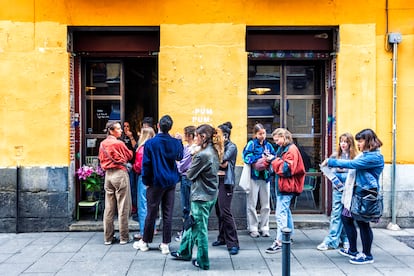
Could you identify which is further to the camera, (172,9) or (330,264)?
(172,9)

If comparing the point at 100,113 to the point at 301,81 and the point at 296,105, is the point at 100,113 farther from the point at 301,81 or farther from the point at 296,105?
the point at 301,81

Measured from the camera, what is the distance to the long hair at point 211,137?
6.07 meters

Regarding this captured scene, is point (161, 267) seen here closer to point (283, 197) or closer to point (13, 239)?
point (283, 197)

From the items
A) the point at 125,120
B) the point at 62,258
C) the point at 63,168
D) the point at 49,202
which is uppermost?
the point at 125,120

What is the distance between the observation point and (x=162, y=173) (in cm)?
671

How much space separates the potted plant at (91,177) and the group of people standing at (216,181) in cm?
117

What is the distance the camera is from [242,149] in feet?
27.7

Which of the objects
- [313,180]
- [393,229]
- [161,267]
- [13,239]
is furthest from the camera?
[313,180]

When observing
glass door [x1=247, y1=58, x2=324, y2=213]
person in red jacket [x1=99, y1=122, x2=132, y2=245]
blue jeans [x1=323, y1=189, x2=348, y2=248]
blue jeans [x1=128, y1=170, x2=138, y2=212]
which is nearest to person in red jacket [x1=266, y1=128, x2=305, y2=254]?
blue jeans [x1=323, y1=189, x2=348, y2=248]

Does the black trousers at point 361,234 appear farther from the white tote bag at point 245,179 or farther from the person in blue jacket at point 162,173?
the person in blue jacket at point 162,173

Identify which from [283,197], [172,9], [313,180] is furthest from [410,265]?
[172,9]

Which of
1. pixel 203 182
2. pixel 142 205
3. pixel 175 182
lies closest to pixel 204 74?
pixel 175 182

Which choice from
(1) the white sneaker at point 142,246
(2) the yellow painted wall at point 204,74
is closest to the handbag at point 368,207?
(2) the yellow painted wall at point 204,74

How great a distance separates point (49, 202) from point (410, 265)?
6121 mm
